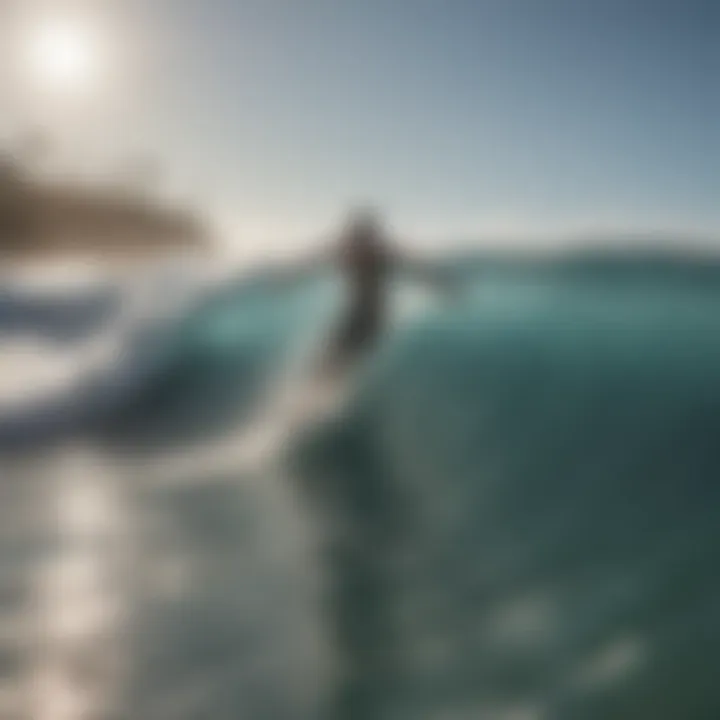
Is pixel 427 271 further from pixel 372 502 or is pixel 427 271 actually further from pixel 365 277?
pixel 372 502

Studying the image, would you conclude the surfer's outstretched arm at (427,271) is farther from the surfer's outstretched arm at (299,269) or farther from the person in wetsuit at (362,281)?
the surfer's outstretched arm at (299,269)

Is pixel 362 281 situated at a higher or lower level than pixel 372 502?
higher

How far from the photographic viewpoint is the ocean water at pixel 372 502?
1.24 metres

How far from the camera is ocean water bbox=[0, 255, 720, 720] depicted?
48.8 inches

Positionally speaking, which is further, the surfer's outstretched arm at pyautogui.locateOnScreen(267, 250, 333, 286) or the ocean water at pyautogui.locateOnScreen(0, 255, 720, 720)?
the surfer's outstretched arm at pyautogui.locateOnScreen(267, 250, 333, 286)

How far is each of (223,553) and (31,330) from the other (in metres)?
0.63

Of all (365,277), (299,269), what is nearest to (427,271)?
(365,277)

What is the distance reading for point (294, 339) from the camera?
5.69 ft

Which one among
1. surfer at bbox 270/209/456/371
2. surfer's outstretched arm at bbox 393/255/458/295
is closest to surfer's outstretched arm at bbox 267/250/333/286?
surfer at bbox 270/209/456/371

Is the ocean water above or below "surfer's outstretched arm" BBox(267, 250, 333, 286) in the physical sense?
below

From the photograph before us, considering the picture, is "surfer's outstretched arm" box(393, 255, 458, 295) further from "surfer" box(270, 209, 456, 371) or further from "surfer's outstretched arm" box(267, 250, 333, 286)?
"surfer's outstretched arm" box(267, 250, 333, 286)

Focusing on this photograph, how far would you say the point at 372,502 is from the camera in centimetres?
165

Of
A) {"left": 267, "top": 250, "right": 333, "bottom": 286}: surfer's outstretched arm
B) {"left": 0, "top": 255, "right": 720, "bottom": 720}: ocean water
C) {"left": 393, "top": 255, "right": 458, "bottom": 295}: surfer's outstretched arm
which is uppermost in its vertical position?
{"left": 267, "top": 250, "right": 333, "bottom": 286}: surfer's outstretched arm

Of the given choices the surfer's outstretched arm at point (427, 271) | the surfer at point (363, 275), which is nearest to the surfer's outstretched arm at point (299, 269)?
the surfer at point (363, 275)
